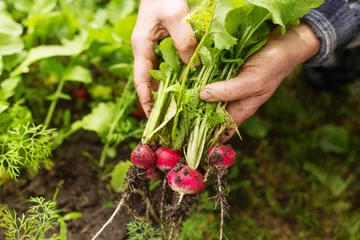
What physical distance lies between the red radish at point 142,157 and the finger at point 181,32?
34 centimetres

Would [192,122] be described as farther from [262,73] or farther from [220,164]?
[262,73]

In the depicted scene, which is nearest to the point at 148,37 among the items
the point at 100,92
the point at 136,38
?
the point at 136,38

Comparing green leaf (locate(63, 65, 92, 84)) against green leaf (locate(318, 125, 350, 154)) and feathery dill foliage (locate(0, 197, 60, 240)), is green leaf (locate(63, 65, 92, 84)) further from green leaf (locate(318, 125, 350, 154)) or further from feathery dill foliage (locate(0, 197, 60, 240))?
green leaf (locate(318, 125, 350, 154))

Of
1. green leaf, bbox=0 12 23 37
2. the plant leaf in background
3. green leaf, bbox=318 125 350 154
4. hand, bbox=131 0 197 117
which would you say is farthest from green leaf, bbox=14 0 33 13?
green leaf, bbox=318 125 350 154

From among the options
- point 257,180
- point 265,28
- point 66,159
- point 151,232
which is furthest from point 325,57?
point 66,159

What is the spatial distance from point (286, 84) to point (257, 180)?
0.77 meters

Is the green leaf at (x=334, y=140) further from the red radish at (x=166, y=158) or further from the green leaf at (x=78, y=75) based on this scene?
the green leaf at (x=78, y=75)

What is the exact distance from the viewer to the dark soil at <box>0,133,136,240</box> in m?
1.60

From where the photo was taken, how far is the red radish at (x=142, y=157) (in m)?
1.40

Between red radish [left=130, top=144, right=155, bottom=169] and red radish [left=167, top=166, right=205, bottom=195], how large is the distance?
0.09 metres

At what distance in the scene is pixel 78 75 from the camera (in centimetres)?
185

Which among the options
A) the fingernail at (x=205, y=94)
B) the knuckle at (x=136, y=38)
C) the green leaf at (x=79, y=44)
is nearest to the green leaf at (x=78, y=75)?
the green leaf at (x=79, y=44)

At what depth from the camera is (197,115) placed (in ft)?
4.61

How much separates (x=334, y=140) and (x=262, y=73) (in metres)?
1.09
